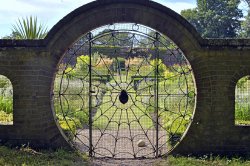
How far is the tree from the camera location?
4231cm

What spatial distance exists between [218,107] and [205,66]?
85 centimetres

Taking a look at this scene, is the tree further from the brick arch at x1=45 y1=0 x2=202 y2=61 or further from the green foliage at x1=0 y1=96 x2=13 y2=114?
the brick arch at x1=45 y1=0 x2=202 y2=61

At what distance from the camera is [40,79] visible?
22.1ft

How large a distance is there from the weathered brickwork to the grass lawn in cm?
24

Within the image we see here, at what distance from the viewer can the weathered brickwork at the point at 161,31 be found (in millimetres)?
6605

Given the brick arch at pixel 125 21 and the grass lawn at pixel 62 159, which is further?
the brick arch at pixel 125 21

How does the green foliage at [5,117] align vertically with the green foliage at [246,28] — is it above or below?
below

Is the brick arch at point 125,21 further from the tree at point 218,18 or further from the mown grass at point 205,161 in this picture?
the tree at point 218,18

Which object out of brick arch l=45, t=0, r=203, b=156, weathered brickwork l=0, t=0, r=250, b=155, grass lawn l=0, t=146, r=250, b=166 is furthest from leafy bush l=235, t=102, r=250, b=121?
brick arch l=45, t=0, r=203, b=156

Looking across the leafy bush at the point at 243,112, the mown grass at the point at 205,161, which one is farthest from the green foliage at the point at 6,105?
the leafy bush at the point at 243,112

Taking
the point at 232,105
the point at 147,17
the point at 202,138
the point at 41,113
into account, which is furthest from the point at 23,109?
the point at 232,105

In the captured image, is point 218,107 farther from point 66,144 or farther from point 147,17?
point 66,144

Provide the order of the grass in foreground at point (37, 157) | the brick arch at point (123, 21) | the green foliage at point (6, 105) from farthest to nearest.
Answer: the green foliage at point (6, 105)
the brick arch at point (123, 21)
the grass in foreground at point (37, 157)

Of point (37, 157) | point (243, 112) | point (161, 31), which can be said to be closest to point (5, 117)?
point (37, 157)
